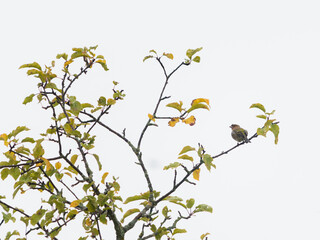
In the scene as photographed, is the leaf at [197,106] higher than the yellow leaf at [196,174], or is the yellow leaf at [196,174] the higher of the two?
the leaf at [197,106]

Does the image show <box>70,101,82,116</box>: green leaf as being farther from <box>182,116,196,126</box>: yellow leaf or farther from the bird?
the bird

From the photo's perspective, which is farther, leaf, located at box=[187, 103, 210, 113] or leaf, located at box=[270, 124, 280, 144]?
leaf, located at box=[187, 103, 210, 113]

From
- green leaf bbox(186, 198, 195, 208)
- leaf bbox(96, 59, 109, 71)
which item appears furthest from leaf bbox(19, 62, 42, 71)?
green leaf bbox(186, 198, 195, 208)

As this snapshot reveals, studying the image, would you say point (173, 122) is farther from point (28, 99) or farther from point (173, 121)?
point (28, 99)

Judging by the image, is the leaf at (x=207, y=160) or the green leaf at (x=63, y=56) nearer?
the leaf at (x=207, y=160)

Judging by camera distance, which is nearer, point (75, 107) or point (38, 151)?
point (38, 151)

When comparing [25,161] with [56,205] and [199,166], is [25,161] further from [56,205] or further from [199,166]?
[199,166]

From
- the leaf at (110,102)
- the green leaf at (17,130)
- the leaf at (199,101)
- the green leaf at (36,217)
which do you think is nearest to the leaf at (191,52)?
the leaf at (199,101)

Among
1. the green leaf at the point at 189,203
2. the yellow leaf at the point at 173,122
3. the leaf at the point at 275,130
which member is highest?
the yellow leaf at the point at 173,122

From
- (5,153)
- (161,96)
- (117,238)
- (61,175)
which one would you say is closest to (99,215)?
(117,238)

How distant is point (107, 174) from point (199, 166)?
1076 millimetres

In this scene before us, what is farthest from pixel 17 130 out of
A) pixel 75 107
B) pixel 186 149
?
pixel 186 149

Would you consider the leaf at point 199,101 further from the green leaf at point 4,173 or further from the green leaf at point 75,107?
the green leaf at point 4,173

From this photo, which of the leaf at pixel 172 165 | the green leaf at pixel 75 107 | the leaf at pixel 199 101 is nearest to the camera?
the leaf at pixel 172 165
